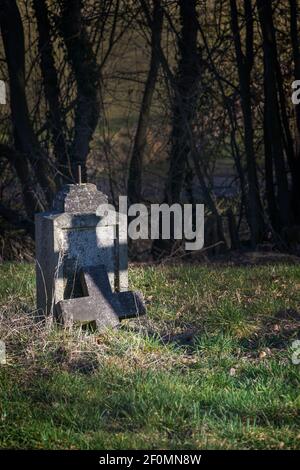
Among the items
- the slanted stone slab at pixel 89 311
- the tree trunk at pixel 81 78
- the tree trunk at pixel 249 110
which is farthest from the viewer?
the tree trunk at pixel 81 78

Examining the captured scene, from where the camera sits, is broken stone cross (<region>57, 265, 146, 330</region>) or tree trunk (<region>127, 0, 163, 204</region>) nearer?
broken stone cross (<region>57, 265, 146, 330</region>)

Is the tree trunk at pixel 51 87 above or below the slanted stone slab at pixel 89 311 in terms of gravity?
above

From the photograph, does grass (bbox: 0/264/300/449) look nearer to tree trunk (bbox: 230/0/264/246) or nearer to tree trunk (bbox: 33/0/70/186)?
tree trunk (bbox: 230/0/264/246)

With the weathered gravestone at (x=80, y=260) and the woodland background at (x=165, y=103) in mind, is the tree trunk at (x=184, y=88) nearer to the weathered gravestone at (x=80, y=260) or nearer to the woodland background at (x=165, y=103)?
the woodland background at (x=165, y=103)

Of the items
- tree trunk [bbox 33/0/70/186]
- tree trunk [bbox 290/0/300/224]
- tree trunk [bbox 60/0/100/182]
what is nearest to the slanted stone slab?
tree trunk [bbox 60/0/100/182]

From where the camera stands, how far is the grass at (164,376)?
542 cm

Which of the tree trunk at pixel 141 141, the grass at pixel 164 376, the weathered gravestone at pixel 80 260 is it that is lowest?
the grass at pixel 164 376

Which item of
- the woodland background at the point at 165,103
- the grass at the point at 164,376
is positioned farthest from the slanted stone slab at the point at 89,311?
the woodland background at the point at 165,103

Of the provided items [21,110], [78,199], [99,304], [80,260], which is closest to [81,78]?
[21,110]

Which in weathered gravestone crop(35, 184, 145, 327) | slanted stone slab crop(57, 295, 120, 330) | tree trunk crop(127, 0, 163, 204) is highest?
tree trunk crop(127, 0, 163, 204)

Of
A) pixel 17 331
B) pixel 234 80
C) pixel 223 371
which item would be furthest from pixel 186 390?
pixel 234 80

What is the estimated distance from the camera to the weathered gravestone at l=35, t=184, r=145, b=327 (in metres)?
7.33

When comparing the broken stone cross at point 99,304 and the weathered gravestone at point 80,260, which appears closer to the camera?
the broken stone cross at point 99,304

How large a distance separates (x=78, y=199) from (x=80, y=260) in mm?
496
